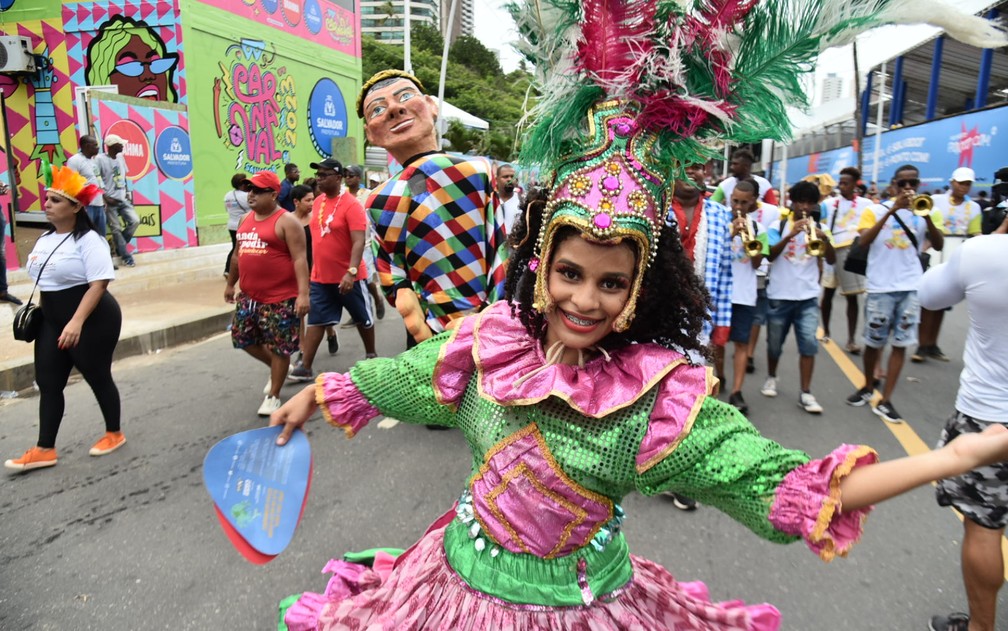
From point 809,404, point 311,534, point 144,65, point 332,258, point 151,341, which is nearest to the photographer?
point 311,534

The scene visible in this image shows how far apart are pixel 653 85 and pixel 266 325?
14.4 ft

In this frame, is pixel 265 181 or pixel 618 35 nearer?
pixel 618 35

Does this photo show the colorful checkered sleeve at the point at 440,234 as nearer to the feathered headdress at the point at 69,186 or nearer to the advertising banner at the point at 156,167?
the feathered headdress at the point at 69,186

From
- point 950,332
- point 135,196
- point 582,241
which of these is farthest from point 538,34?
point 135,196

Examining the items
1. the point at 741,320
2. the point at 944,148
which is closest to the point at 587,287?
the point at 741,320

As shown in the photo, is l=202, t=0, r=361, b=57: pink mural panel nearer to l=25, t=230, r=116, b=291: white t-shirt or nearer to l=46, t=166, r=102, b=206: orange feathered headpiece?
l=46, t=166, r=102, b=206: orange feathered headpiece

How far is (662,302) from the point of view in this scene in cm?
175

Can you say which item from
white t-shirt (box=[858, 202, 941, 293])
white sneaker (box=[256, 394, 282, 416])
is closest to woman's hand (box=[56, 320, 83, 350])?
white sneaker (box=[256, 394, 282, 416])

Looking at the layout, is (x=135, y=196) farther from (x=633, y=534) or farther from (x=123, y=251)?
(x=633, y=534)

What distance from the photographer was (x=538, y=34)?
1683mm

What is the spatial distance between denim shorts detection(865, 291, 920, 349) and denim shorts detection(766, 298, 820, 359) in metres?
0.49

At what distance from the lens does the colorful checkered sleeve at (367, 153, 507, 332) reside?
12.4ft

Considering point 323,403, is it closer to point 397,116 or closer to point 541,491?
point 541,491

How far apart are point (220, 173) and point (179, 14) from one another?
3.16 m
